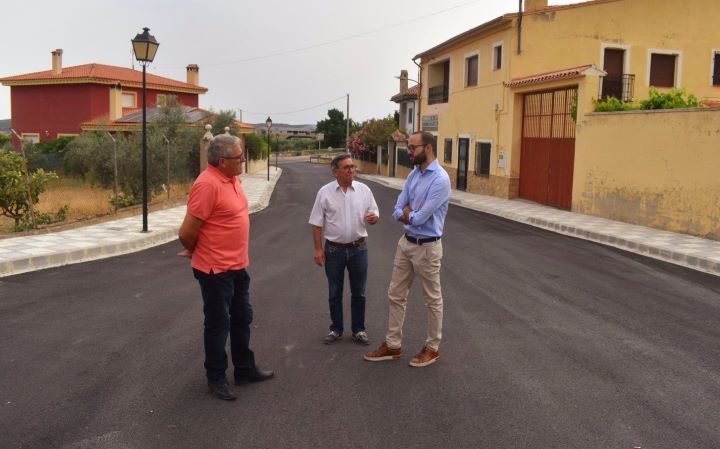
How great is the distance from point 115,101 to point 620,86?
97.9 feet

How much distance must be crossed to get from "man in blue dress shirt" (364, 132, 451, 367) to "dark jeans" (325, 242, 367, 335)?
0.52 meters

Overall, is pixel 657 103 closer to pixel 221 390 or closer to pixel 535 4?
pixel 535 4

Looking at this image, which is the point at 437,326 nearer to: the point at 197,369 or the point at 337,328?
the point at 337,328

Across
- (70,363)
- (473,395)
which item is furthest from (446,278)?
(70,363)

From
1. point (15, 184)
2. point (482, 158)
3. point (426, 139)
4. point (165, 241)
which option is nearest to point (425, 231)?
point (426, 139)

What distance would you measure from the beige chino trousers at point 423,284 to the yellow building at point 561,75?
558 inches

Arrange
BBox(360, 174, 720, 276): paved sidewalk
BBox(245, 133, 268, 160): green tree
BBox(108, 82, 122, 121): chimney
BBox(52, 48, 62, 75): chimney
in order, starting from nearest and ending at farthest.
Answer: BBox(360, 174, 720, 276): paved sidewalk → BBox(108, 82, 122, 121): chimney → BBox(52, 48, 62, 75): chimney → BBox(245, 133, 268, 160): green tree

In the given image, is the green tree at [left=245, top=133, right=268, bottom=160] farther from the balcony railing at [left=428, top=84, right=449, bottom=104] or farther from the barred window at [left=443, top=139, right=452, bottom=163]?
the barred window at [left=443, top=139, right=452, bottom=163]

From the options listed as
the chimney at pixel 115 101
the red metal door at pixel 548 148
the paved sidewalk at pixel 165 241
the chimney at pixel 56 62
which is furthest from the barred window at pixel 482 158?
the chimney at pixel 56 62

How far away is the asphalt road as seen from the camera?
158 inches

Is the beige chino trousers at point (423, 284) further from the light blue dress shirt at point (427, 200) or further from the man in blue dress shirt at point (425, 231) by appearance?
the light blue dress shirt at point (427, 200)

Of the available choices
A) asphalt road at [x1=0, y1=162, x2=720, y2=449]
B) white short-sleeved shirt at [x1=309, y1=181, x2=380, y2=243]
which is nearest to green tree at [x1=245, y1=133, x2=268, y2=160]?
asphalt road at [x1=0, y1=162, x2=720, y2=449]

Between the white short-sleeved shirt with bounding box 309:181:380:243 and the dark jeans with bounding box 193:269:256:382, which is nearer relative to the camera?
the dark jeans with bounding box 193:269:256:382

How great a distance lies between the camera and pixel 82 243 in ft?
36.9
